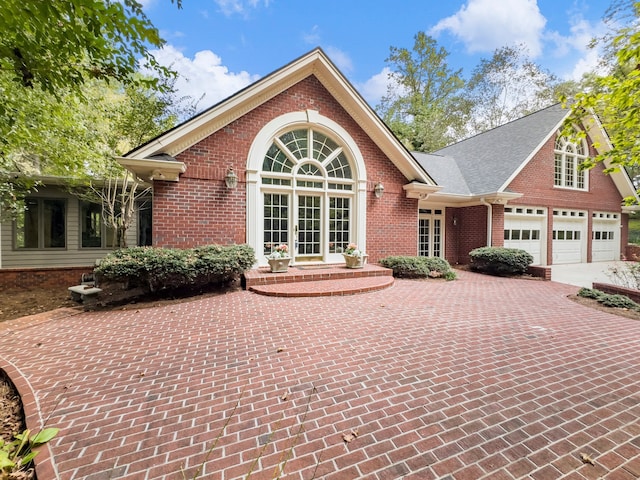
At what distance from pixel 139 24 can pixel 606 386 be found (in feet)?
20.3

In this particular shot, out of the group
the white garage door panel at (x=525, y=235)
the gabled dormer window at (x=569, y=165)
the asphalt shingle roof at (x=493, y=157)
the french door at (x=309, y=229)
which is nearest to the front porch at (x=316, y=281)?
the french door at (x=309, y=229)

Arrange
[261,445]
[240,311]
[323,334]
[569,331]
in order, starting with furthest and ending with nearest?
[240,311] < [569,331] < [323,334] < [261,445]

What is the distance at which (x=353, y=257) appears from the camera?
28.3 feet

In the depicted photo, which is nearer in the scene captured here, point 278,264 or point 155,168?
point 155,168

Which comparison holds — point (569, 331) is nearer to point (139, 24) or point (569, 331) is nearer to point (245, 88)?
point (139, 24)

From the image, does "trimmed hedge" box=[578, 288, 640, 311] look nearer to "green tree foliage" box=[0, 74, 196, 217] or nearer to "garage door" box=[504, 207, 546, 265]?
"garage door" box=[504, 207, 546, 265]

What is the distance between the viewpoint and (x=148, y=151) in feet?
23.1

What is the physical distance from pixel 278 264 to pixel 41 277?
30.2 feet

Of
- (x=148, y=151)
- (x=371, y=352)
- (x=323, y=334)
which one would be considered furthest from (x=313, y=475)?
(x=148, y=151)

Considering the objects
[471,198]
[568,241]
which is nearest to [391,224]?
[471,198]

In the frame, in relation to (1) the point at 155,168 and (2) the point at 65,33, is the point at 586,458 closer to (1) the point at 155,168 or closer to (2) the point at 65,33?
(2) the point at 65,33

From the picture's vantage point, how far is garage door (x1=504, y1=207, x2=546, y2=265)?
12.5 m

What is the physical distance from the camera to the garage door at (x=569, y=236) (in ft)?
45.2

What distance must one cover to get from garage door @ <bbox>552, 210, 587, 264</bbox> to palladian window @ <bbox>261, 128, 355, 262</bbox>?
1153 cm
